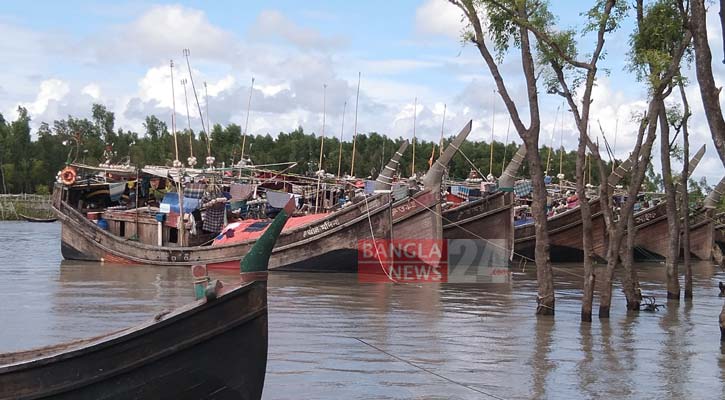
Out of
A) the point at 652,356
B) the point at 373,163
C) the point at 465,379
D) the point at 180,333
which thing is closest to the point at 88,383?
the point at 180,333

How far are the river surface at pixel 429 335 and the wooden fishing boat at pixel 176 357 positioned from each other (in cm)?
183

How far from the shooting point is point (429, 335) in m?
14.3

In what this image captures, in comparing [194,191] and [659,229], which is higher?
[194,191]

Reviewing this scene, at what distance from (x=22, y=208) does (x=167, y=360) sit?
2758 inches

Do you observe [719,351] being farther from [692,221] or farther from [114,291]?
[692,221]

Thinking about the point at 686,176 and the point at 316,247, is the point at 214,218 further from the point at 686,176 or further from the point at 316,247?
the point at 686,176

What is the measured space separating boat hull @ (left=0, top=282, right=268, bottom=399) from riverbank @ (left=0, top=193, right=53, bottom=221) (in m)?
67.9

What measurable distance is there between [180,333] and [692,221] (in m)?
29.8

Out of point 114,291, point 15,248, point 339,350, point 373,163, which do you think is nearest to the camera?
point 339,350

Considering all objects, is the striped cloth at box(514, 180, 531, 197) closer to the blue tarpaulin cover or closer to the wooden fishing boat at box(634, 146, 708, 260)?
the wooden fishing boat at box(634, 146, 708, 260)

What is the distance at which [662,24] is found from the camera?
14406 mm

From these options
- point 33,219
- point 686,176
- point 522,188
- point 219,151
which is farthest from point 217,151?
point 686,176

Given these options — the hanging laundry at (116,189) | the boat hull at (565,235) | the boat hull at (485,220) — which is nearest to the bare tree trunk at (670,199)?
the boat hull at (485,220)
